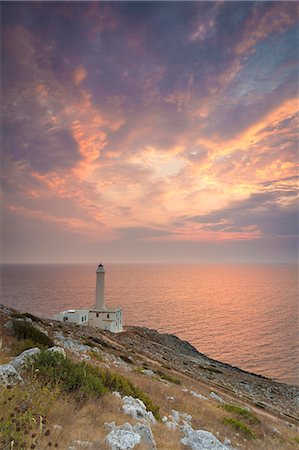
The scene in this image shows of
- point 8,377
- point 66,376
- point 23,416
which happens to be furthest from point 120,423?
point 8,377

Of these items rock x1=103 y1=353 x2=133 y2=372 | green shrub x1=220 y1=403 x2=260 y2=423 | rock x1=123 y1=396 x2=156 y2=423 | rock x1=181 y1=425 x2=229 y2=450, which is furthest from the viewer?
rock x1=103 y1=353 x2=133 y2=372

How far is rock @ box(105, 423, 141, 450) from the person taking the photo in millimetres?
6893

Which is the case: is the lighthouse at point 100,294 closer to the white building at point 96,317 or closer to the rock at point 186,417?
the white building at point 96,317

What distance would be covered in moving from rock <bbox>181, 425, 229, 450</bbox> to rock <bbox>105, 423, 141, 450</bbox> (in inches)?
90.8

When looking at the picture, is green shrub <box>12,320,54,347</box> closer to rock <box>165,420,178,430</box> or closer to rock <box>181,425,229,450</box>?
rock <box>165,420,178,430</box>

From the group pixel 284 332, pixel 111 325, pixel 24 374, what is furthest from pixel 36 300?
pixel 24 374

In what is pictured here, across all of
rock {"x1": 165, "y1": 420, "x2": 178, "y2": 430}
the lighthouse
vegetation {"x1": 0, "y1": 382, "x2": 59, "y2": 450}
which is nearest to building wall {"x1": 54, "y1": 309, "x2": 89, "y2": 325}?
the lighthouse

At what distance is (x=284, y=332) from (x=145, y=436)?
266 feet

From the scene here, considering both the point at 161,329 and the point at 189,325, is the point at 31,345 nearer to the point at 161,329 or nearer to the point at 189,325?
the point at 161,329

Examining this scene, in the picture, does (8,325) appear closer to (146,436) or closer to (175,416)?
(175,416)

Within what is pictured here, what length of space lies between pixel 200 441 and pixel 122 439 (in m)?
3.31

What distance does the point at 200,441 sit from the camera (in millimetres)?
9031

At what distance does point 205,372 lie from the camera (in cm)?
4053

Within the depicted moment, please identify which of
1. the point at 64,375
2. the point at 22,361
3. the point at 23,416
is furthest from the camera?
the point at 22,361
